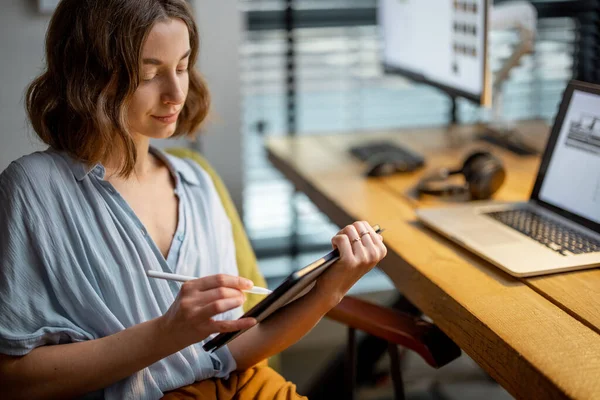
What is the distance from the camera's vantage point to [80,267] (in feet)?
4.01

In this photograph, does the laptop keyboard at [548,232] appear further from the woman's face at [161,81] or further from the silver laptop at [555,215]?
the woman's face at [161,81]

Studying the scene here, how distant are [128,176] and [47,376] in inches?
13.8

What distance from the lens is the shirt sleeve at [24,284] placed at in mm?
1168

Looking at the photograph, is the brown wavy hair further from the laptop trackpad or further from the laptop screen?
the laptop screen

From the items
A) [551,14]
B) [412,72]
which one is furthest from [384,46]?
[551,14]

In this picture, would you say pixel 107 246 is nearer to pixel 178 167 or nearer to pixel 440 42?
pixel 178 167

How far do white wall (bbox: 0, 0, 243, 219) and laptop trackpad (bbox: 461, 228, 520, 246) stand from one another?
747 mm

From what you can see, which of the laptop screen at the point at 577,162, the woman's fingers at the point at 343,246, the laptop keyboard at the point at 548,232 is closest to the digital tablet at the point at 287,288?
the woman's fingers at the point at 343,246

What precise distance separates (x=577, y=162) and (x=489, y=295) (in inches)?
16.2

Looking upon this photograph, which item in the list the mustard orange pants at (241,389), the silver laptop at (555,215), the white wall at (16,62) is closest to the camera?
the mustard orange pants at (241,389)

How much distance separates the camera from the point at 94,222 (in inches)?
49.8

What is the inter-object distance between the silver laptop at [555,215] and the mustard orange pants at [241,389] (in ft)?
1.44

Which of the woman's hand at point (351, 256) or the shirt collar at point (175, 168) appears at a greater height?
the shirt collar at point (175, 168)

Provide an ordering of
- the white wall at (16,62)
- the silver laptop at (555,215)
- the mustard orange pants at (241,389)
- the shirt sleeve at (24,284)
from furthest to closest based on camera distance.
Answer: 1. the white wall at (16,62)
2. the silver laptop at (555,215)
3. the mustard orange pants at (241,389)
4. the shirt sleeve at (24,284)
